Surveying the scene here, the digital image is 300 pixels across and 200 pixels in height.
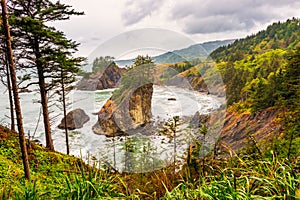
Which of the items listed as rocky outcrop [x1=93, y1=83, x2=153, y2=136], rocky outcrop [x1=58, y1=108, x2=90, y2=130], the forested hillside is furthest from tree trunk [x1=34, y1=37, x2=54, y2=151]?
rocky outcrop [x1=58, y1=108, x2=90, y2=130]

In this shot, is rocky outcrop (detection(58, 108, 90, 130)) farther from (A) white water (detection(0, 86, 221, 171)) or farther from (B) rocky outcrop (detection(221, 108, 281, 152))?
(B) rocky outcrop (detection(221, 108, 281, 152))

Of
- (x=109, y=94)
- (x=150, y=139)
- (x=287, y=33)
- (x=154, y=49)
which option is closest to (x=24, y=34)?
(x=154, y=49)

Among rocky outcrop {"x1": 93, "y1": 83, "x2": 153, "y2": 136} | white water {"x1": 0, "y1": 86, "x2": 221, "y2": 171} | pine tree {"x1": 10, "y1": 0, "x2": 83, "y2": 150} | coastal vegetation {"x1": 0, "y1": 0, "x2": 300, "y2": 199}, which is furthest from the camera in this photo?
rocky outcrop {"x1": 93, "y1": 83, "x2": 153, "y2": 136}

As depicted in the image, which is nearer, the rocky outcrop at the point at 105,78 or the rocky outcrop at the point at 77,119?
the rocky outcrop at the point at 105,78

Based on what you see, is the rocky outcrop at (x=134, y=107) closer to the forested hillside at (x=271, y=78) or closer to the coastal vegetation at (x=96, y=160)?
the coastal vegetation at (x=96, y=160)

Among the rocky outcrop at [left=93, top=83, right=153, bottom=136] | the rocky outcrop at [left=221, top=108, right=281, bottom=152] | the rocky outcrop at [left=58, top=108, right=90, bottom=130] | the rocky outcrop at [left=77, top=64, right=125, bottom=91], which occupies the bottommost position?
the rocky outcrop at [left=221, top=108, right=281, bottom=152]

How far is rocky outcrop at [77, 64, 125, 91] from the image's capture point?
416 inches

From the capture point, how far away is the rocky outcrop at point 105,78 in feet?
34.7

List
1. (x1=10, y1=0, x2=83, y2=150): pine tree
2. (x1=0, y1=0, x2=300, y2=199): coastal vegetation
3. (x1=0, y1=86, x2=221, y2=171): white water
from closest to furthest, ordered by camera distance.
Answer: (x1=0, y1=0, x2=300, y2=199): coastal vegetation < (x1=10, y1=0, x2=83, y2=150): pine tree < (x1=0, y1=86, x2=221, y2=171): white water

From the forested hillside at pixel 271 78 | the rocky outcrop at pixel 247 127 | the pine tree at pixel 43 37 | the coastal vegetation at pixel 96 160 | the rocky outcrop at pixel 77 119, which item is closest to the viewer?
the coastal vegetation at pixel 96 160

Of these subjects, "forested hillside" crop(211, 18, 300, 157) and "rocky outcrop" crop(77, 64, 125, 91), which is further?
"forested hillside" crop(211, 18, 300, 157)

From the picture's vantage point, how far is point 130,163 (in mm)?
11492

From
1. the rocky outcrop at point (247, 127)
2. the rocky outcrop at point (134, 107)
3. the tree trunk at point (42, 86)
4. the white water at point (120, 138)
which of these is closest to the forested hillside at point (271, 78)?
the rocky outcrop at point (247, 127)

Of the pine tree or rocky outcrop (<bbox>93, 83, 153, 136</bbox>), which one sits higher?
the pine tree
